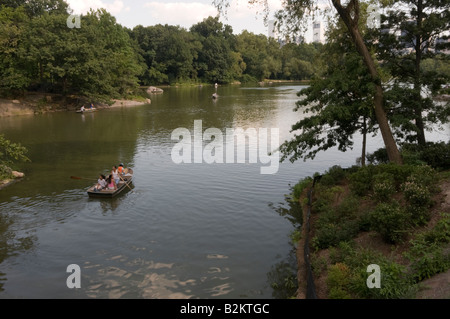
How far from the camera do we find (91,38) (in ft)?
188

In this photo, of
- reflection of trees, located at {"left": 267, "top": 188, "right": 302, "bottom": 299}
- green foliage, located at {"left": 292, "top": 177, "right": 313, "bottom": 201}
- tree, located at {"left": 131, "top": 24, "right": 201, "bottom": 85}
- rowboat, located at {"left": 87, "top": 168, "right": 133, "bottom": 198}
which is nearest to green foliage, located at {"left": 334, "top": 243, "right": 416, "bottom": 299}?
reflection of trees, located at {"left": 267, "top": 188, "right": 302, "bottom": 299}

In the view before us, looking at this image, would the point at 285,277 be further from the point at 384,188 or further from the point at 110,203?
the point at 110,203

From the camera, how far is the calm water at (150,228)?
483 inches

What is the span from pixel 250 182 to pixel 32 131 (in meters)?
29.1

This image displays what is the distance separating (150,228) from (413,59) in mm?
18349

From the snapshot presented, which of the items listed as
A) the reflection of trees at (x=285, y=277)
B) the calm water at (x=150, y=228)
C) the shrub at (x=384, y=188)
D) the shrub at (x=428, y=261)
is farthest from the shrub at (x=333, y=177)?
the shrub at (x=428, y=261)

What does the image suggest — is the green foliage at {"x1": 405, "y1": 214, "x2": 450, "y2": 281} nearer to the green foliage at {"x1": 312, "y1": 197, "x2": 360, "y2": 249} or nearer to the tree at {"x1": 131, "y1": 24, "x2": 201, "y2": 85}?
the green foliage at {"x1": 312, "y1": 197, "x2": 360, "y2": 249}

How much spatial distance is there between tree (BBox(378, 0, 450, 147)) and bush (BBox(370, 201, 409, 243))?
25.3 feet

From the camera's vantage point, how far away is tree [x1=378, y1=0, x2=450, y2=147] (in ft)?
63.6

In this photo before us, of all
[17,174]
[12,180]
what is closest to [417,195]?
[12,180]

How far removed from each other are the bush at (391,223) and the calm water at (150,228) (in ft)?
11.8

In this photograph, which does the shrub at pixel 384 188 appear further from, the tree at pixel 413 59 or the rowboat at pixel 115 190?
the rowboat at pixel 115 190

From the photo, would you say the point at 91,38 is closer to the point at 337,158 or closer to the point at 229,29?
the point at 337,158
